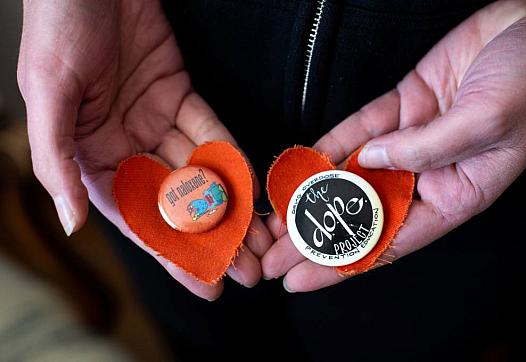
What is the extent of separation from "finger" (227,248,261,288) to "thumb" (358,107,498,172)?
0.86ft

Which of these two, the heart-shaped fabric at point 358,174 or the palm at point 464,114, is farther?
the heart-shaped fabric at point 358,174

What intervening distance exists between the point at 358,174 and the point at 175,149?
1.07ft

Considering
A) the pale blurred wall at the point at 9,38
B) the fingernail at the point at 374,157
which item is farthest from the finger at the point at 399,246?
the pale blurred wall at the point at 9,38

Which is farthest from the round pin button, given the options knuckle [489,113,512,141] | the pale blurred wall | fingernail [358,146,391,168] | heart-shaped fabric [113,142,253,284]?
the pale blurred wall

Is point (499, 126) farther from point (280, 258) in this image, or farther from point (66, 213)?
point (66, 213)

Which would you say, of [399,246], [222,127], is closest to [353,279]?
[399,246]

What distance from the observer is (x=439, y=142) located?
844mm

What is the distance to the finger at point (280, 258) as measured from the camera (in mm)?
939

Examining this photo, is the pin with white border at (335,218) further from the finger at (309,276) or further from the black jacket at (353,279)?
the black jacket at (353,279)

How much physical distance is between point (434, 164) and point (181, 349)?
751mm

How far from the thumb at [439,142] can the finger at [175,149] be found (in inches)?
13.0

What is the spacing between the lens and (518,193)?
106 centimetres

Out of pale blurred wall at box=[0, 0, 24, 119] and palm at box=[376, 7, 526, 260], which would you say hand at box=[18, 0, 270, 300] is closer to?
palm at box=[376, 7, 526, 260]

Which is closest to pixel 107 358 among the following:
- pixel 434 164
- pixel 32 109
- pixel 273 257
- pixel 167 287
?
pixel 167 287
